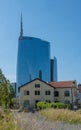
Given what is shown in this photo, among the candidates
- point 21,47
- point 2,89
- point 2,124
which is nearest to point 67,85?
point 2,89

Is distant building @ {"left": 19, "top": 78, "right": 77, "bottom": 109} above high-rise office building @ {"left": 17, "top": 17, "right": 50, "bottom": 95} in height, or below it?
below

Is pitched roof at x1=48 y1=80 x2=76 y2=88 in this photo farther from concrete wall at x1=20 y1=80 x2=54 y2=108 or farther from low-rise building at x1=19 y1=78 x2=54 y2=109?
concrete wall at x1=20 y1=80 x2=54 y2=108

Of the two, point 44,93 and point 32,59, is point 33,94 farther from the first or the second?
point 32,59

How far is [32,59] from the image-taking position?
173 m

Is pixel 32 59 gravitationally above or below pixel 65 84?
above

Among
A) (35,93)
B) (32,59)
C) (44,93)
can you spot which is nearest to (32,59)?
(32,59)

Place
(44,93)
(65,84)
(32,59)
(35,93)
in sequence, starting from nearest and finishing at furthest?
1. (44,93)
2. (35,93)
3. (65,84)
4. (32,59)

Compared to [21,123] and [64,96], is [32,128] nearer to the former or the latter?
[21,123]

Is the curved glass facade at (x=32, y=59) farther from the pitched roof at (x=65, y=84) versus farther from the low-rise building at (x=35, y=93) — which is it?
the low-rise building at (x=35, y=93)

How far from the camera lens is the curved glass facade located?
171 meters

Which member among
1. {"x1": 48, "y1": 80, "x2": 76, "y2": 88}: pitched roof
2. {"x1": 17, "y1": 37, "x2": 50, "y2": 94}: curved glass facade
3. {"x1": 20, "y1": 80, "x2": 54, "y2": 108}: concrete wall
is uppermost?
{"x1": 17, "y1": 37, "x2": 50, "y2": 94}: curved glass facade

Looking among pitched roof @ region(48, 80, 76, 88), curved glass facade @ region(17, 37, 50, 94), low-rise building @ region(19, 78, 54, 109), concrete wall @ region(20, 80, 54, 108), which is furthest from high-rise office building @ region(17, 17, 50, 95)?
low-rise building @ region(19, 78, 54, 109)

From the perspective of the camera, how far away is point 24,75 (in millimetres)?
176250

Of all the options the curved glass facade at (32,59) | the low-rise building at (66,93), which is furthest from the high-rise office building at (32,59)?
the low-rise building at (66,93)
